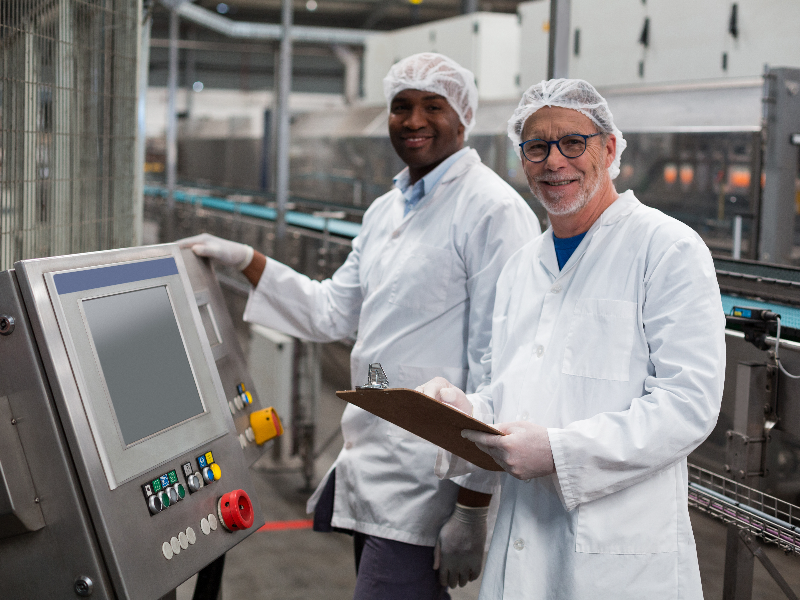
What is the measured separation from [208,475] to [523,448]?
52cm

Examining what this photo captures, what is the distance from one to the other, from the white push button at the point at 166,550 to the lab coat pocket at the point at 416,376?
23.6 inches

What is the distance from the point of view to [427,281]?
1.61 meters

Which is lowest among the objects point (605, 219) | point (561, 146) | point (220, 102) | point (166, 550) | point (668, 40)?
point (166, 550)

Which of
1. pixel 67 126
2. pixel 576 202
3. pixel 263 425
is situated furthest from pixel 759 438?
pixel 67 126

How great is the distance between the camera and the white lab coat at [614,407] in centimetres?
105

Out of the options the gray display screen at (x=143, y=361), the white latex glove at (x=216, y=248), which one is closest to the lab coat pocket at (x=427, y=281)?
the white latex glove at (x=216, y=248)

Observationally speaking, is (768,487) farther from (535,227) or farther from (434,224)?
(434,224)

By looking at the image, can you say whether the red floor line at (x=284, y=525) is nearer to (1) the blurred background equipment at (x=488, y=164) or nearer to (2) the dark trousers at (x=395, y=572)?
(1) the blurred background equipment at (x=488, y=164)

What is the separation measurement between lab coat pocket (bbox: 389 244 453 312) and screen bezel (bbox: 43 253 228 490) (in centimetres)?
47

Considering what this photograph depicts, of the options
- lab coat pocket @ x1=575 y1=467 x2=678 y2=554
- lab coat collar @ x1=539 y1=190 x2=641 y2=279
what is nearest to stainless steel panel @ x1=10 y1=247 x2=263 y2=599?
lab coat pocket @ x1=575 y1=467 x2=678 y2=554

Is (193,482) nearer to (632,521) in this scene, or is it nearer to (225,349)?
(225,349)

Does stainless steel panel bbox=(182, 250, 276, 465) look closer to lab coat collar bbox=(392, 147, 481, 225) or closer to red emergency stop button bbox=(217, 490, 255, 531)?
red emergency stop button bbox=(217, 490, 255, 531)

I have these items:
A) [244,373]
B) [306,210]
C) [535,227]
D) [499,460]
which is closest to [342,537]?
[244,373]

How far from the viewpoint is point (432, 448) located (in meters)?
1.59
